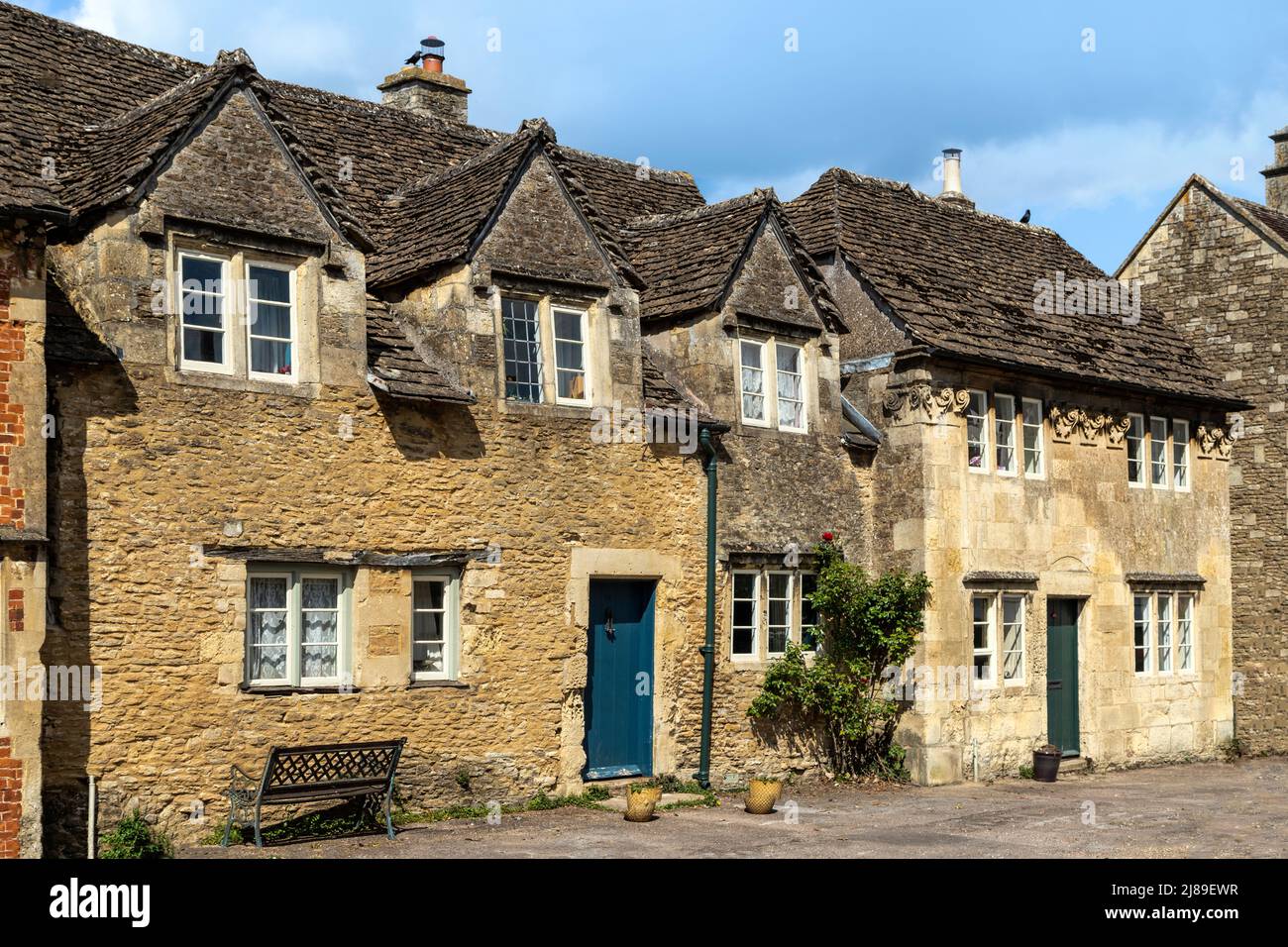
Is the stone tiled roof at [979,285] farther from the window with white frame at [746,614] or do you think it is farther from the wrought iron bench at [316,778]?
the wrought iron bench at [316,778]

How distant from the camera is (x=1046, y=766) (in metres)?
20.7

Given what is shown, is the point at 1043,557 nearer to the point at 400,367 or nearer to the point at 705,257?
the point at 705,257

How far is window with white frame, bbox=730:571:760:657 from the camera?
750 inches

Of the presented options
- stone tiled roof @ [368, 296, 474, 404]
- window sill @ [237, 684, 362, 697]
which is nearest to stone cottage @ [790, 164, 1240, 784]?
stone tiled roof @ [368, 296, 474, 404]

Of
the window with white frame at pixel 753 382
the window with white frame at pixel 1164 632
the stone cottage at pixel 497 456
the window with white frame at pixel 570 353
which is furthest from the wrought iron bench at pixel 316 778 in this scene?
the window with white frame at pixel 1164 632

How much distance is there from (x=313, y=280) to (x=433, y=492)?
2467 mm

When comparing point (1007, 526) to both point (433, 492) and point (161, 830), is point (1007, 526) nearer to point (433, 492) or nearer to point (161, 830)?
point (433, 492)

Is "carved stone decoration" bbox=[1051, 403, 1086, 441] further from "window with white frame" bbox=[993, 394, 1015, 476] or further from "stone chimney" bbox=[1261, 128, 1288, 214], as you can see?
"stone chimney" bbox=[1261, 128, 1288, 214]

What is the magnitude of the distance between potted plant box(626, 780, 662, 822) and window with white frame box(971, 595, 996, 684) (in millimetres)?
6470

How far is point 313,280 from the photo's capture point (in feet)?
50.3

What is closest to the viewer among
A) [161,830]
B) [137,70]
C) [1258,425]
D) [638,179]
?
[161,830]

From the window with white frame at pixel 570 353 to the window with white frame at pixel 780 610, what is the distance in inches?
144

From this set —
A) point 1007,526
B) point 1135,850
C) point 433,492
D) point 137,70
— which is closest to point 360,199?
point 137,70

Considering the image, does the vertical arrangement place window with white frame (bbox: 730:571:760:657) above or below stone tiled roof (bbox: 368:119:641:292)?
below
